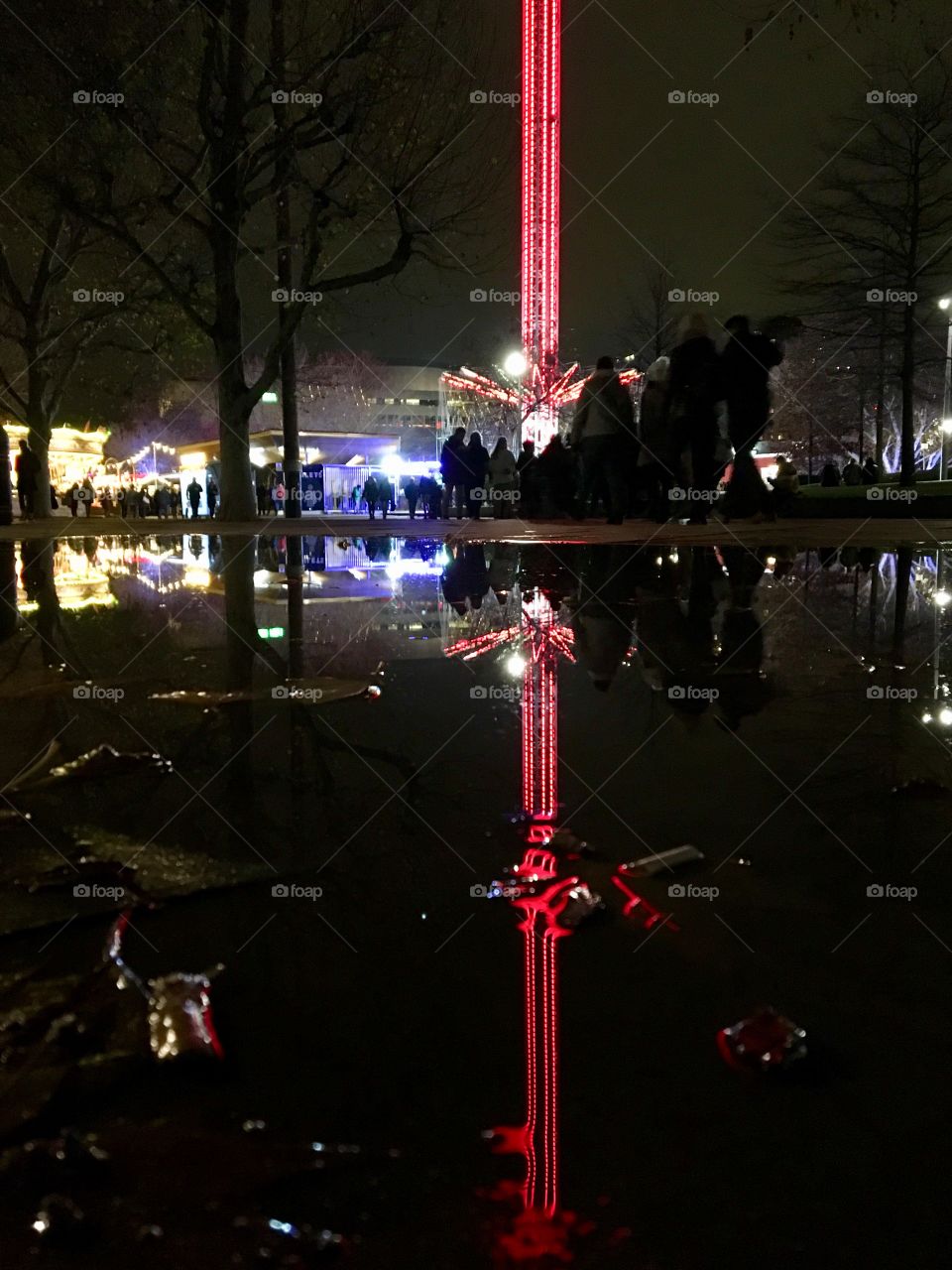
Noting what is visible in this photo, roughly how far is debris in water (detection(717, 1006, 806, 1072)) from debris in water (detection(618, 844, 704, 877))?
0.54 metres

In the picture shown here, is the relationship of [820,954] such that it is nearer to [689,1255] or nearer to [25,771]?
[689,1255]

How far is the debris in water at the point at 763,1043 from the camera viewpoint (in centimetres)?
129

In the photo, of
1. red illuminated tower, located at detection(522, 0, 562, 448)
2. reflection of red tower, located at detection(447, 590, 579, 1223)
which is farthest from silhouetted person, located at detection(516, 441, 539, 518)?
reflection of red tower, located at detection(447, 590, 579, 1223)

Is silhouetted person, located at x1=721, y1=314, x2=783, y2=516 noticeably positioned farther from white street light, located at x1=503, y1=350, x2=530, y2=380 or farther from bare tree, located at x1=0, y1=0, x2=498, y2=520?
white street light, located at x1=503, y1=350, x2=530, y2=380

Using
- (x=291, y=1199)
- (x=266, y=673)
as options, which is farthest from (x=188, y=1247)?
(x=266, y=673)

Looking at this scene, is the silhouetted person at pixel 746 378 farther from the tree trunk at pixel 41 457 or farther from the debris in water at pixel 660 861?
the tree trunk at pixel 41 457

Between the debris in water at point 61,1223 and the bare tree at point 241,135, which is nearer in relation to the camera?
the debris in water at point 61,1223

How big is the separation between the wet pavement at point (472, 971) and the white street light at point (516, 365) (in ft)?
138

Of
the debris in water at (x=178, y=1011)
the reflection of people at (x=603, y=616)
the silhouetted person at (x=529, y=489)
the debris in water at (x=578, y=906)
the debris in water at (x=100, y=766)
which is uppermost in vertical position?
the silhouetted person at (x=529, y=489)

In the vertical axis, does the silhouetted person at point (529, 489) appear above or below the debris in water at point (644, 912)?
above

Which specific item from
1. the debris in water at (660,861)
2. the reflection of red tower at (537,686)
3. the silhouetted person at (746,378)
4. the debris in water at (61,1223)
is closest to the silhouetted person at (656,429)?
the silhouetted person at (746,378)

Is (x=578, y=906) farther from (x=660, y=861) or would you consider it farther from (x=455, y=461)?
(x=455, y=461)

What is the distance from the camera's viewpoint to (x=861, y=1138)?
1133mm

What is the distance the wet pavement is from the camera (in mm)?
1030
